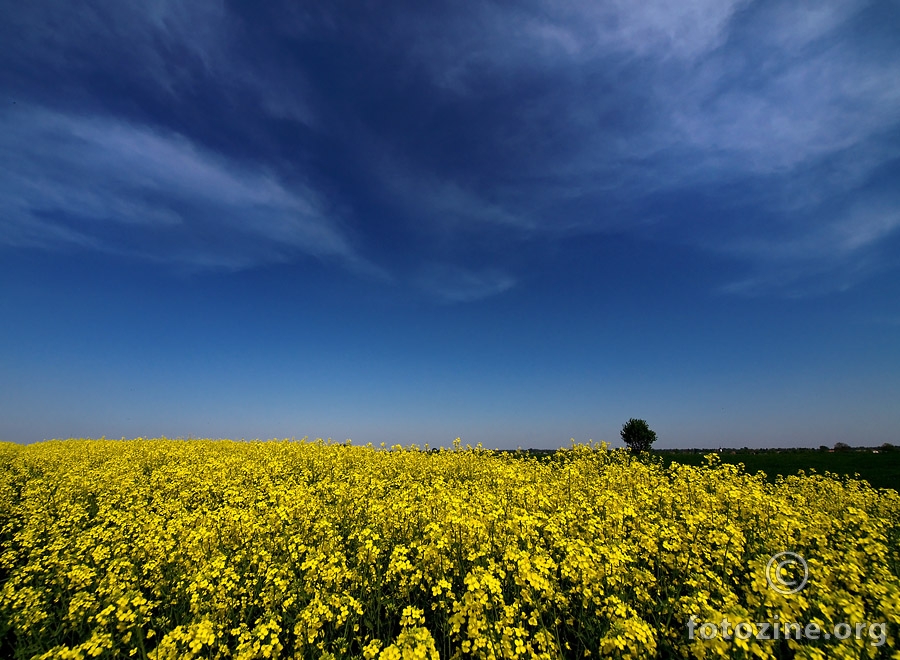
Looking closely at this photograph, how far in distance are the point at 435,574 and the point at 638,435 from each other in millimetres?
34871

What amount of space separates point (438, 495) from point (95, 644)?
470 cm

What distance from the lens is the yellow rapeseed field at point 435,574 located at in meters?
4.40

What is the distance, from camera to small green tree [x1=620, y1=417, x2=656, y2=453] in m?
35.2

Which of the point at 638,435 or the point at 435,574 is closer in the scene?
the point at 435,574

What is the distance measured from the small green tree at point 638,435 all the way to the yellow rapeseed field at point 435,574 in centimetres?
2641

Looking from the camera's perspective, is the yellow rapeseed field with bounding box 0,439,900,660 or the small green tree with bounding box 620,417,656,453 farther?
the small green tree with bounding box 620,417,656,453

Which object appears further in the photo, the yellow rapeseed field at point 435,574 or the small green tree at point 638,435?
the small green tree at point 638,435

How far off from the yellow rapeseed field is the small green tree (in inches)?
1040

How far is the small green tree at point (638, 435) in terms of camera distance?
35219mm

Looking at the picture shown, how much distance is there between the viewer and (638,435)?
3547cm

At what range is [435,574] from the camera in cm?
577

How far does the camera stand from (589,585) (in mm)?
5441

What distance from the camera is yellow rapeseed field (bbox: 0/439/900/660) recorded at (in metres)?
4.40

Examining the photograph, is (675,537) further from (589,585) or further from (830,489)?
(830,489)
